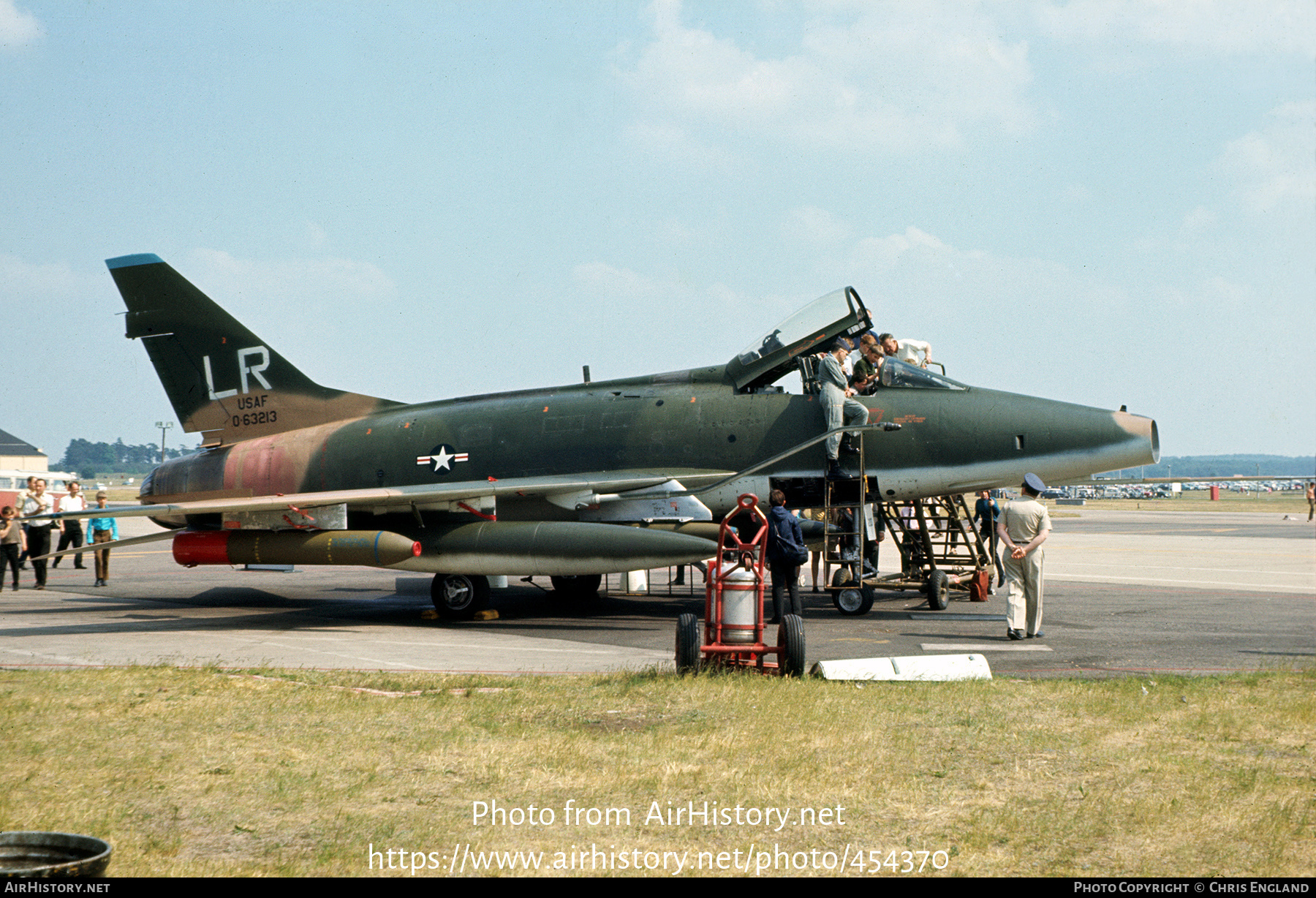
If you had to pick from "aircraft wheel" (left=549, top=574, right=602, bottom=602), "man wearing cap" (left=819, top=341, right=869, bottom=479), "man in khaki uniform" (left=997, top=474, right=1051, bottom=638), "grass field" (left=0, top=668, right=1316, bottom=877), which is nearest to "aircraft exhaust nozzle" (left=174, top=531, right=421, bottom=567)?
"aircraft wheel" (left=549, top=574, right=602, bottom=602)

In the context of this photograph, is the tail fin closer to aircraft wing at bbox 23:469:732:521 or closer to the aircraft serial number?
the aircraft serial number

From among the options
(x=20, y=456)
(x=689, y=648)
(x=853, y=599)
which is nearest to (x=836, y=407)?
(x=853, y=599)

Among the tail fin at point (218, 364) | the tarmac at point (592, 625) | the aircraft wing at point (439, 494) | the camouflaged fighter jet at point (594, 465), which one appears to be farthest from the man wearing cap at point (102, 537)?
the aircraft wing at point (439, 494)

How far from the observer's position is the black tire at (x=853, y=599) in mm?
14594

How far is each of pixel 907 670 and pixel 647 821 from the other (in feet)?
14.8

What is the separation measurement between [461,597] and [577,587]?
9.31ft

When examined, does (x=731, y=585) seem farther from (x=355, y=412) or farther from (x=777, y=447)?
(x=355, y=412)

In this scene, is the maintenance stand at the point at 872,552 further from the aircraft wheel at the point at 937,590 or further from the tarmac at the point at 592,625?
the tarmac at the point at 592,625

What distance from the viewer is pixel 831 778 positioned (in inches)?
230

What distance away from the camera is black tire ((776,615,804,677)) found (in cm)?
870

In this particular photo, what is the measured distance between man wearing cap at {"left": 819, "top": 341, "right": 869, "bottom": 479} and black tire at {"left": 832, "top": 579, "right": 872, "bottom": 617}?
154 centimetres

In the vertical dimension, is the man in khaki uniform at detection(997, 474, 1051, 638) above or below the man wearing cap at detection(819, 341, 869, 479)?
below

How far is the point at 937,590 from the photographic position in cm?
1497
